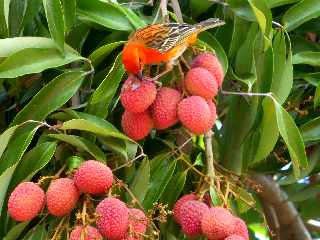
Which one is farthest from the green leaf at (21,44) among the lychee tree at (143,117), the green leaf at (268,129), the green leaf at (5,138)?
the green leaf at (268,129)

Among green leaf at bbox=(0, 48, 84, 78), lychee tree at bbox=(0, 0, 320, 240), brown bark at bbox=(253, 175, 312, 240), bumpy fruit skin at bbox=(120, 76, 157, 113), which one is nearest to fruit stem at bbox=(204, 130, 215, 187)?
lychee tree at bbox=(0, 0, 320, 240)

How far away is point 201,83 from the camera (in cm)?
97

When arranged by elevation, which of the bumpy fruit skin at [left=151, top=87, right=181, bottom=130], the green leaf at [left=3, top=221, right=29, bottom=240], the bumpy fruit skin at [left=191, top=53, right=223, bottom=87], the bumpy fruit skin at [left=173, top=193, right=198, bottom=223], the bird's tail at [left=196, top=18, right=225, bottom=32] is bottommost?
the green leaf at [left=3, top=221, right=29, bottom=240]

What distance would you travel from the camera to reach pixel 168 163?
1.07 metres

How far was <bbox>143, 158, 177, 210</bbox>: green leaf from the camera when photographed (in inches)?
40.5

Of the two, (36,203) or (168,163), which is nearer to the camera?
(36,203)

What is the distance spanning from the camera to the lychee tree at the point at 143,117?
37.7 inches

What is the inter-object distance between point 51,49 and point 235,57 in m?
0.28

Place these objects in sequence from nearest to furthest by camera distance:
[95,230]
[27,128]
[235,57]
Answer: [95,230] < [27,128] < [235,57]

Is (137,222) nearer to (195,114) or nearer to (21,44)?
(195,114)

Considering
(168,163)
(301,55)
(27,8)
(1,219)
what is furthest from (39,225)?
(301,55)

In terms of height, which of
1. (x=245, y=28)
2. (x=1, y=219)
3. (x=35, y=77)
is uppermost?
(x=245, y=28)

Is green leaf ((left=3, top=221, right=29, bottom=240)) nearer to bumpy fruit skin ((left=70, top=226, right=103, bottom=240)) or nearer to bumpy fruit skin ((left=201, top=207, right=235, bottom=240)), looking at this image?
bumpy fruit skin ((left=70, top=226, right=103, bottom=240))

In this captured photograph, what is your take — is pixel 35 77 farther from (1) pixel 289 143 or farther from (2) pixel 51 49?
(1) pixel 289 143
